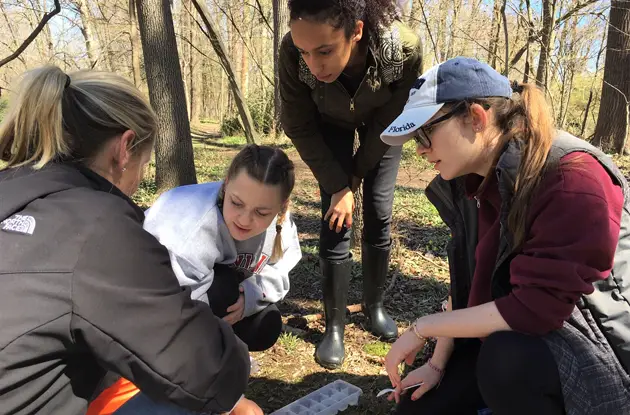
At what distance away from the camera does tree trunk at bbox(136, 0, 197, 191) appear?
5512mm

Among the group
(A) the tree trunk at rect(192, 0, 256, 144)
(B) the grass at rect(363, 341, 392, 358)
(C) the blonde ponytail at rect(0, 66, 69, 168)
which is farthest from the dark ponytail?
(A) the tree trunk at rect(192, 0, 256, 144)

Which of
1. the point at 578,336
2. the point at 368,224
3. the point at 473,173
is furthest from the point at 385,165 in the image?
the point at 578,336

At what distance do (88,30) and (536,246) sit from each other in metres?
18.0

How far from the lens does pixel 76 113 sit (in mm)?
1236

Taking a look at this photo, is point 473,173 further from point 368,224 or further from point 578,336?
point 368,224

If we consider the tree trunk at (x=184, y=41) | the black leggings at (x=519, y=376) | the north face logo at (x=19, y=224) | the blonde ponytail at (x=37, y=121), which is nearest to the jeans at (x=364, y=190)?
the black leggings at (x=519, y=376)

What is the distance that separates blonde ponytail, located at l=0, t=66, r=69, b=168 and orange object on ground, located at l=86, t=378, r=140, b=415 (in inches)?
27.3

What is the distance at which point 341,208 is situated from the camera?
7.72ft

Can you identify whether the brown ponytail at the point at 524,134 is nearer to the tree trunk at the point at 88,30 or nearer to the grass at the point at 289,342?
the grass at the point at 289,342

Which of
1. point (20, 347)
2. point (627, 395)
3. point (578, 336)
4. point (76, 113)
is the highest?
point (76, 113)

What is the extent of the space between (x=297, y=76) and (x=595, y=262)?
1.38 m

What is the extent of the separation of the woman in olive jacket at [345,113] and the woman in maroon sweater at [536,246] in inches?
23.0

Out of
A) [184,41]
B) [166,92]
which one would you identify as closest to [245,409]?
[166,92]

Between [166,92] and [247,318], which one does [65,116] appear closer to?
[247,318]
